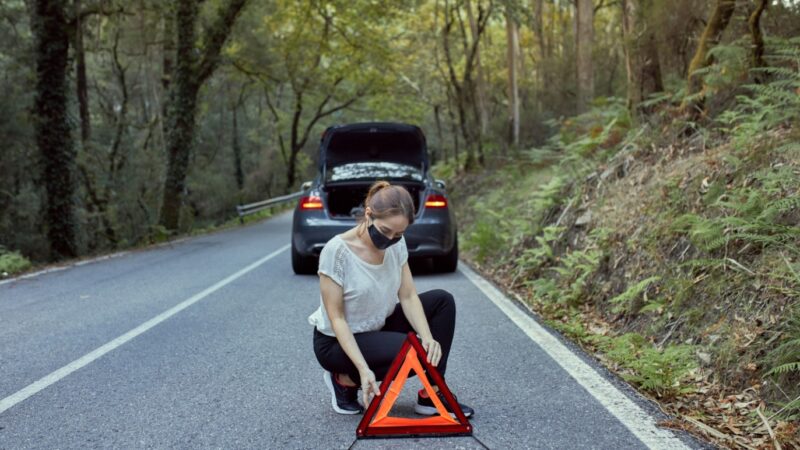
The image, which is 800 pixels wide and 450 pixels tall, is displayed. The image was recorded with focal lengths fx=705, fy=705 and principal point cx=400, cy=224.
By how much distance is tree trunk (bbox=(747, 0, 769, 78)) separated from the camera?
319 inches

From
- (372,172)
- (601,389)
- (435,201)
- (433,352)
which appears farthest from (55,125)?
(601,389)

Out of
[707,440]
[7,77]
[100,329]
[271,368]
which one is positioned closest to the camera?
[707,440]

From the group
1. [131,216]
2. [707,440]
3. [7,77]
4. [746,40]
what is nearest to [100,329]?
[707,440]

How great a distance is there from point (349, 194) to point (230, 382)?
5889 mm

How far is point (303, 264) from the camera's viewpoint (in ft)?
33.5

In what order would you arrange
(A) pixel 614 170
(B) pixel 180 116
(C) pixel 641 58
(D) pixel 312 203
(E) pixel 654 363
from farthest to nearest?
(B) pixel 180 116, (C) pixel 641 58, (D) pixel 312 203, (A) pixel 614 170, (E) pixel 654 363

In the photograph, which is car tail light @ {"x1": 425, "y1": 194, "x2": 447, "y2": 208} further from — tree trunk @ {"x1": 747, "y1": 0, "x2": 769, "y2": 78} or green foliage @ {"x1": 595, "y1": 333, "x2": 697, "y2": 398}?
green foliage @ {"x1": 595, "y1": 333, "x2": 697, "y2": 398}

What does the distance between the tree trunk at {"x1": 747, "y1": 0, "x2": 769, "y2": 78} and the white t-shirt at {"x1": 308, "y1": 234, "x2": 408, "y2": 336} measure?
6342 millimetres

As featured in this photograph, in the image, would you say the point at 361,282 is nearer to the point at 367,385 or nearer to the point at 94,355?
the point at 367,385

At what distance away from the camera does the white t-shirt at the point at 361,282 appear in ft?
12.3

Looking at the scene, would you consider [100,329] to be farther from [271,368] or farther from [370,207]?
[370,207]

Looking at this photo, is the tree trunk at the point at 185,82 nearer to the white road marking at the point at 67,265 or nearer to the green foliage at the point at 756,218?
the white road marking at the point at 67,265

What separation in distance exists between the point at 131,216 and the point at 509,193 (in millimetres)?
23057

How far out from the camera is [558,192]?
35.0 feet
